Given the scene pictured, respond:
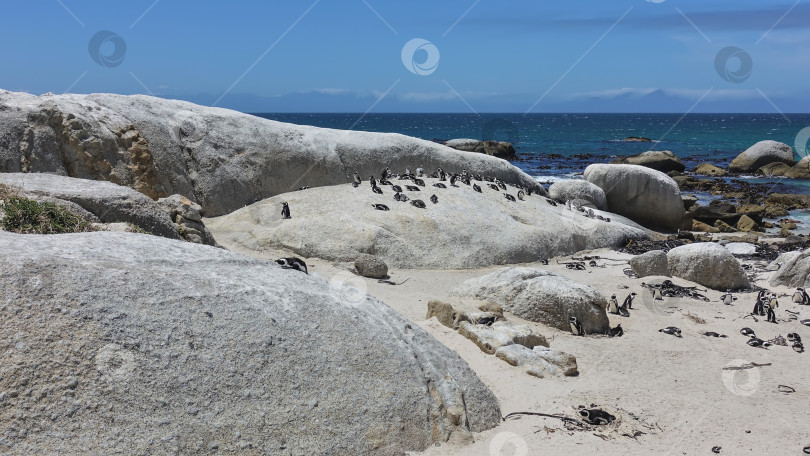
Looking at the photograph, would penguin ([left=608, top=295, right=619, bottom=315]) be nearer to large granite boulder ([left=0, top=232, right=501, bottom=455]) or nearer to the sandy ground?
the sandy ground

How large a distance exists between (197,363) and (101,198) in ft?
18.8

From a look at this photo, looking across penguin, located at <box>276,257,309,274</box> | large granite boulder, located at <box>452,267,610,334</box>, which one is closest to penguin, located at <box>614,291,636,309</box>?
large granite boulder, located at <box>452,267,610,334</box>

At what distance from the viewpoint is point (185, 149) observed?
17125mm

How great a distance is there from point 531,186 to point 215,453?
59.8 feet

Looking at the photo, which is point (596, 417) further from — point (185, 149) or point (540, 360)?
point (185, 149)

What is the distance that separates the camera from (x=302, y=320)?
6.85m

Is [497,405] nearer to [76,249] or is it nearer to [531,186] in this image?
[76,249]

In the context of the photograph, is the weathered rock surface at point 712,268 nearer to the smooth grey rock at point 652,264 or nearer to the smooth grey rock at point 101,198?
the smooth grey rock at point 652,264

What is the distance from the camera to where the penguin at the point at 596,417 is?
7693 mm

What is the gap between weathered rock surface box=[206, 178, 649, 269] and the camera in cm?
1534

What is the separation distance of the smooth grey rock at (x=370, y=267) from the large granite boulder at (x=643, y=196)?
1375 centimetres

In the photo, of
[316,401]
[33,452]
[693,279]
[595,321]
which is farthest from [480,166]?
[33,452]

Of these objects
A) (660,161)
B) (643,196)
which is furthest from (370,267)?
(660,161)

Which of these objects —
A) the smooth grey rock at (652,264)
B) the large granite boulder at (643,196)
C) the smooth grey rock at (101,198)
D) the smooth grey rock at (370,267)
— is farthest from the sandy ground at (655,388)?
the large granite boulder at (643,196)
